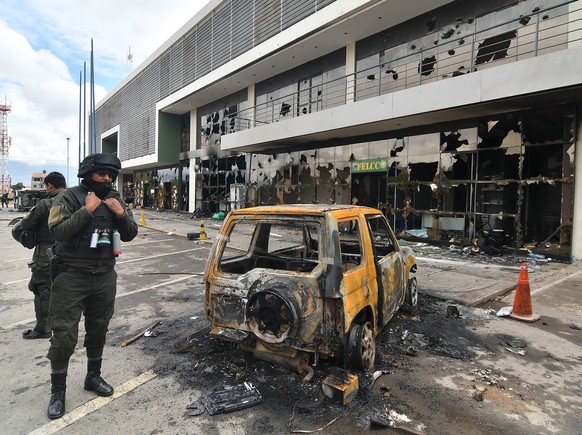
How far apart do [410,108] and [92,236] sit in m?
10.1

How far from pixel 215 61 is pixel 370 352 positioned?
22.1 m

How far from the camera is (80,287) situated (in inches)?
113

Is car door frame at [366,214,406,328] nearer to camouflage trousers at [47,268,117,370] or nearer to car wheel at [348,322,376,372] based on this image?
car wheel at [348,322,376,372]

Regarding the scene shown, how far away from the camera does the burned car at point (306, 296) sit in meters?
3.06

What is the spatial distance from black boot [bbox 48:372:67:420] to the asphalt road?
58mm

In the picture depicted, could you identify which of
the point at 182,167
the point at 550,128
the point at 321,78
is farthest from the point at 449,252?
the point at 182,167

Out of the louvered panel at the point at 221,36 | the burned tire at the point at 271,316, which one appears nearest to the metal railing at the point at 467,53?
the louvered panel at the point at 221,36

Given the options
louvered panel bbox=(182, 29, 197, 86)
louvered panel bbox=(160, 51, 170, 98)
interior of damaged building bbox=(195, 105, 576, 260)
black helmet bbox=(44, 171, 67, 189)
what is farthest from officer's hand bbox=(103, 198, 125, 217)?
louvered panel bbox=(160, 51, 170, 98)

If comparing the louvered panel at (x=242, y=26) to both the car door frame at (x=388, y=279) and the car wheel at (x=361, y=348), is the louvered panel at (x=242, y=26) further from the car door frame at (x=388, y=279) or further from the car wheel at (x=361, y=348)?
the car wheel at (x=361, y=348)

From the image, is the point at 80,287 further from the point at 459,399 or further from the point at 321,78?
the point at 321,78

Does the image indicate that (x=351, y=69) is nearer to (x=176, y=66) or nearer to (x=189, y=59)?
(x=189, y=59)

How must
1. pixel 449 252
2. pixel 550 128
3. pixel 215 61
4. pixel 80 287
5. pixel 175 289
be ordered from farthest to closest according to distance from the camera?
pixel 215 61 → pixel 449 252 → pixel 550 128 → pixel 175 289 → pixel 80 287

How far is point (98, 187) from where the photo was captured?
10.1 ft

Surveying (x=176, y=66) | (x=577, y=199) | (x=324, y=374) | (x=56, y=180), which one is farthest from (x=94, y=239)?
(x=176, y=66)
